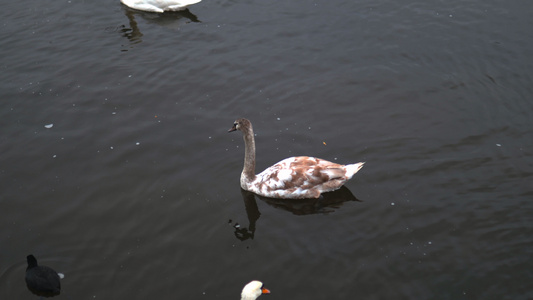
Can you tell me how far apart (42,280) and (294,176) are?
4967 millimetres

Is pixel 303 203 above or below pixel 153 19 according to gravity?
below

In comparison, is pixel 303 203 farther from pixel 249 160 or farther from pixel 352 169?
pixel 249 160

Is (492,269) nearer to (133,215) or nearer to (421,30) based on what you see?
(133,215)

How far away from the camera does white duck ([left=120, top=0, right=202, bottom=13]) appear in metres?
18.0

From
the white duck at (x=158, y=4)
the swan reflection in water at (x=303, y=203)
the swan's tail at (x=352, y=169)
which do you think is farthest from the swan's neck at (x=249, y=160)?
the white duck at (x=158, y=4)

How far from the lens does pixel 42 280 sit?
850 centimetres

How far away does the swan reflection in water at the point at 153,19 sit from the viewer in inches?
669

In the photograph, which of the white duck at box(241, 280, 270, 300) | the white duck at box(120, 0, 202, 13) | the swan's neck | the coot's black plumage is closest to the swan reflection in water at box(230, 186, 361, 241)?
the swan's neck

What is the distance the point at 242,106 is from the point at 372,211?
16.2 ft

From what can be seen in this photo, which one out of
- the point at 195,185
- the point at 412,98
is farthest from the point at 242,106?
the point at 412,98

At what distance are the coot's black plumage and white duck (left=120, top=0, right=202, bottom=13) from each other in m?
11.5

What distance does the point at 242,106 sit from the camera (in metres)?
13.4

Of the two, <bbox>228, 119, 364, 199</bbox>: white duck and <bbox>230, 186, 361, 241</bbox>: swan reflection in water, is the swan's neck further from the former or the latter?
<bbox>230, 186, 361, 241</bbox>: swan reflection in water

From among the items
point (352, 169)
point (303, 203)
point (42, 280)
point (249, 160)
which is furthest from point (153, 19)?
point (42, 280)
